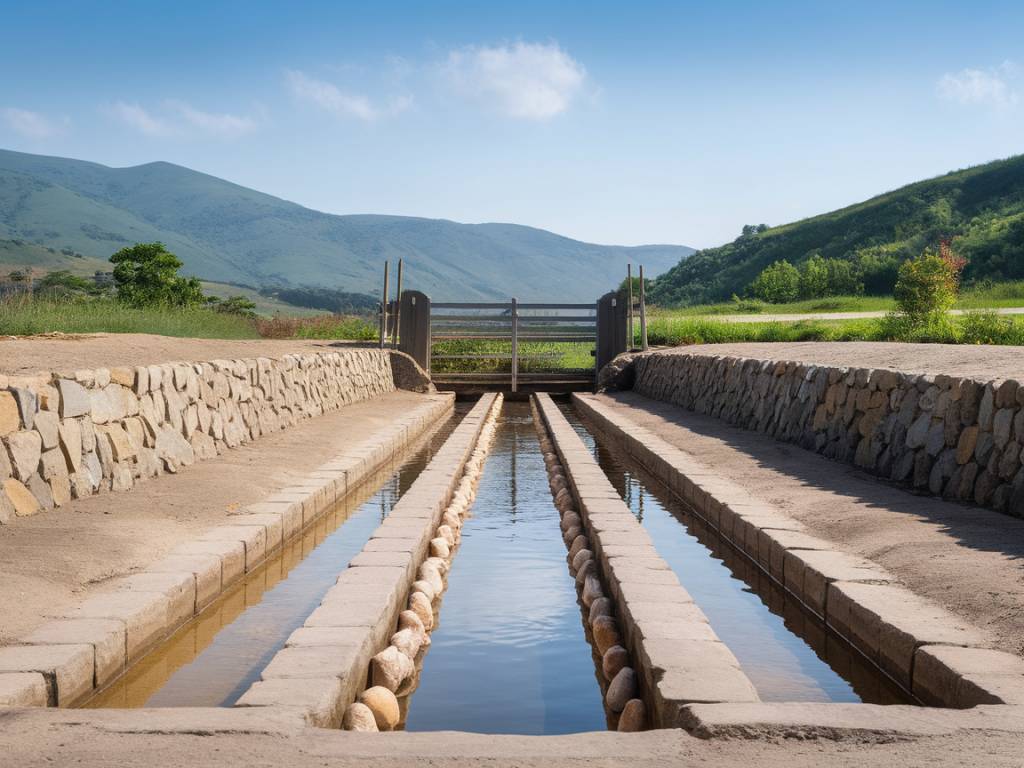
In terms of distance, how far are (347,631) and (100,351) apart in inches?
333

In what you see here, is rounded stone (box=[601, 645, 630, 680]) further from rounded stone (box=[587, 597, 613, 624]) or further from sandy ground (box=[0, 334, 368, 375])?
sandy ground (box=[0, 334, 368, 375])

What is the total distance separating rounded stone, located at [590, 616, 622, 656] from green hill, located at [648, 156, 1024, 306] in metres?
51.2

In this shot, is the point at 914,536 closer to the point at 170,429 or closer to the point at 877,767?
the point at 877,767

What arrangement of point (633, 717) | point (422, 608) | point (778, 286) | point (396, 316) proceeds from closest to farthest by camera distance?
point (633, 717)
point (422, 608)
point (396, 316)
point (778, 286)

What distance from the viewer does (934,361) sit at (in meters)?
10.0

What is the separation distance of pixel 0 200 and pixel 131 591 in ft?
735

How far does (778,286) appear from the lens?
1900 inches

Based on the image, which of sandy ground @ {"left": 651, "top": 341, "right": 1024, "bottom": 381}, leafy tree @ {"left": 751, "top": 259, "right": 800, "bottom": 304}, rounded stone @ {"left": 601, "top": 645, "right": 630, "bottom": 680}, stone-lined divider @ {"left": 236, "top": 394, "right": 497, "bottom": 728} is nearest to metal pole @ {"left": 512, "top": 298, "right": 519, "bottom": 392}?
sandy ground @ {"left": 651, "top": 341, "right": 1024, "bottom": 381}

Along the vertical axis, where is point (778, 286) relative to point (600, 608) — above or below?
above

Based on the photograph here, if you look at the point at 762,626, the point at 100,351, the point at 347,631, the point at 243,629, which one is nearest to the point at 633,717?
the point at 347,631

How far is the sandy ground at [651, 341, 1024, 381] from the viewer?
8447mm

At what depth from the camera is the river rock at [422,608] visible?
464cm

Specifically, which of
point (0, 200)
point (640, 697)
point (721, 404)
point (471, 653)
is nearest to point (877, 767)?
point (640, 697)

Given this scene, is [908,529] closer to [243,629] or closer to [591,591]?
[591,591]
